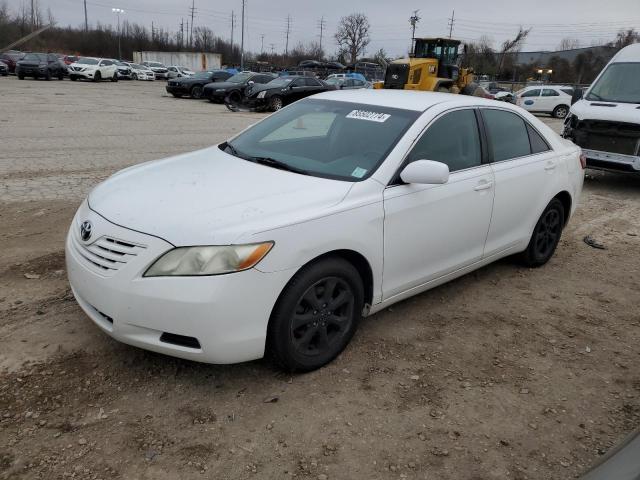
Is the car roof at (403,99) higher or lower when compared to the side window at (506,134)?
higher

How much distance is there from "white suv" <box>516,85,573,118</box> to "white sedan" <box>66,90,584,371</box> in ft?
79.3

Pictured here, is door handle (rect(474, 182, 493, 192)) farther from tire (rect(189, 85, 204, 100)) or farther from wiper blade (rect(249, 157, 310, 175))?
tire (rect(189, 85, 204, 100))

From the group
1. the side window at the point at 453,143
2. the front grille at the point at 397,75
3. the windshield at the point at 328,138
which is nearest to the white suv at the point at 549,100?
the front grille at the point at 397,75

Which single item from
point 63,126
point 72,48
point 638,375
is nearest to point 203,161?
point 638,375

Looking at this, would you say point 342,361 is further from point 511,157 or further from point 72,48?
point 72,48

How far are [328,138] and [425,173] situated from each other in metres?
0.89

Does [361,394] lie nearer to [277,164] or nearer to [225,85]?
[277,164]

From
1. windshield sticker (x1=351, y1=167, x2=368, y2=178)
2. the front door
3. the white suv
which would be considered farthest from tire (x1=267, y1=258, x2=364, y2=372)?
the white suv

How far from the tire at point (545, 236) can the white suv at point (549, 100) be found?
75.9ft

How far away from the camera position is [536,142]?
489 cm

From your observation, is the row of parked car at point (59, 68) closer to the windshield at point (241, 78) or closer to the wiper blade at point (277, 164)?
the windshield at point (241, 78)

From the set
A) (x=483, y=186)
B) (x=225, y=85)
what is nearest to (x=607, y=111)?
(x=483, y=186)

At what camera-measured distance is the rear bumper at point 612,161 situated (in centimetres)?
879

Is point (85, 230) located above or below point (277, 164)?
below
